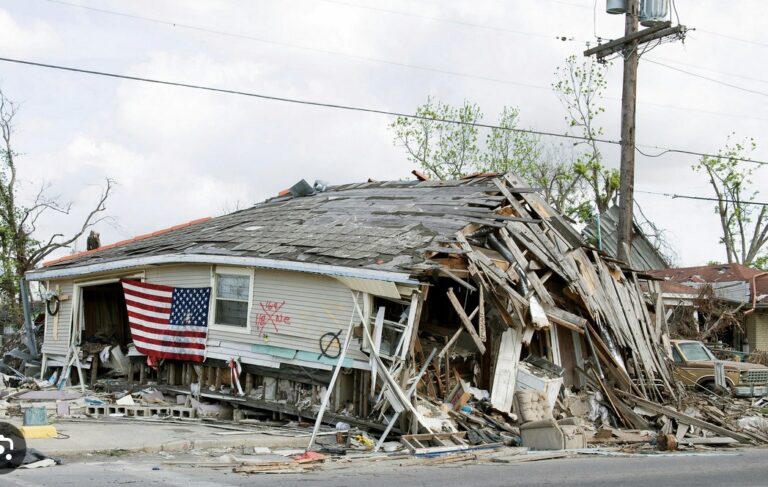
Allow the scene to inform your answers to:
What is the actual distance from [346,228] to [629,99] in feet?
25.7

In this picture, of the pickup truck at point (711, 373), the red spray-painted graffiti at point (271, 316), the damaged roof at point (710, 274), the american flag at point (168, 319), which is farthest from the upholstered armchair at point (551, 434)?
the damaged roof at point (710, 274)

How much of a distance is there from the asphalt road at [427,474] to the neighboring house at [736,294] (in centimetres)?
1870

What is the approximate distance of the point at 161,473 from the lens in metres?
10.4

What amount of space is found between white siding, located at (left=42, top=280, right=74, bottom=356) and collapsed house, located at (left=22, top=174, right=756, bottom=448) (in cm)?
5

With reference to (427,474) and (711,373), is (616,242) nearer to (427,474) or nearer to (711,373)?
(711,373)

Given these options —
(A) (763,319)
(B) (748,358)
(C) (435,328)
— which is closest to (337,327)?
(C) (435,328)

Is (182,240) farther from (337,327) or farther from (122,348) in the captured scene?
(337,327)

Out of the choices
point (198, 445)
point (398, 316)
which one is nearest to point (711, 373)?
point (398, 316)

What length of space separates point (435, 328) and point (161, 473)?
21.2 ft

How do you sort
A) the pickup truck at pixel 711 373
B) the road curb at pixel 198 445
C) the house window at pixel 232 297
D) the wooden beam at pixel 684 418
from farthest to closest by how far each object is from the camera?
the pickup truck at pixel 711 373 → the house window at pixel 232 297 → the wooden beam at pixel 684 418 → the road curb at pixel 198 445

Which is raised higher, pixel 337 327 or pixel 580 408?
pixel 337 327

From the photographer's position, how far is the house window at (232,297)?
55.6ft

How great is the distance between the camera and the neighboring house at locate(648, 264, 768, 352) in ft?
99.8

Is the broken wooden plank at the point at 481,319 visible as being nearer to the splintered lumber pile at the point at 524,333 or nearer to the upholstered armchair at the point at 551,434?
the splintered lumber pile at the point at 524,333
